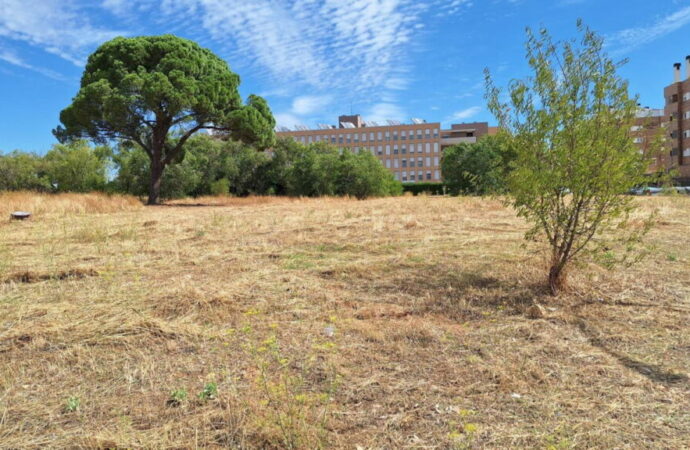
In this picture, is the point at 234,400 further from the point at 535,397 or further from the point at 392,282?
the point at 392,282

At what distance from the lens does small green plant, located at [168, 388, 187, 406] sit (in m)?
2.39

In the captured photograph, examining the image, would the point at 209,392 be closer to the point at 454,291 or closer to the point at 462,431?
the point at 462,431

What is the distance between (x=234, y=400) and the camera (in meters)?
2.37

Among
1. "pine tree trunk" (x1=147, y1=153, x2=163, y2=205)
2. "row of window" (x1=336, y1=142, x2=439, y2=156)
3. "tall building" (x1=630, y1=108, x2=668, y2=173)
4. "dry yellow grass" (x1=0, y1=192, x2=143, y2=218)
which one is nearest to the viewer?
"tall building" (x1=630, y1=108, x2=668, y2=173)

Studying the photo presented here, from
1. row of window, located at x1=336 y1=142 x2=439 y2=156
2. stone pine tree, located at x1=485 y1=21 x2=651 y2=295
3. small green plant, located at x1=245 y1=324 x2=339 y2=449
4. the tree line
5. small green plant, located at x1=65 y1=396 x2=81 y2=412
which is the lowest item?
small green plant, located at x1=245 y1=324 x2=339 y2=449

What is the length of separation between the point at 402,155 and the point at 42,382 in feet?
352

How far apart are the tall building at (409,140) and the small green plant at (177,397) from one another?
335ft

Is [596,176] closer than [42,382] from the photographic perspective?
No

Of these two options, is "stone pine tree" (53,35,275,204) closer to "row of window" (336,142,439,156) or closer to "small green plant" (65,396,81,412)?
"small green plant" (65,396,81,412)

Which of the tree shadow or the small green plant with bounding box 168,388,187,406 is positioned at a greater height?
the tree shadow

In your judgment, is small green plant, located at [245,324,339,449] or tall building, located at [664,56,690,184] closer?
small green plant, located at [245,324,339,449]

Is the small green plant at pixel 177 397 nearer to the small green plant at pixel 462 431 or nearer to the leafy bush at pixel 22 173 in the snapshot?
the small green plant at pixel 462 431

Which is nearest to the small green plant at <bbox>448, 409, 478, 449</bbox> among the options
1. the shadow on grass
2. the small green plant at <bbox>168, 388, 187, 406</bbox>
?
the shadow on grass

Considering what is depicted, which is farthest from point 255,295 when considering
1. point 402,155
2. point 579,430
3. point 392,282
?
point 402,155
